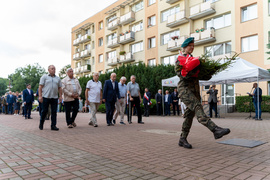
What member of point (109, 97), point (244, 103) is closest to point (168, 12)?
point (244, 103)

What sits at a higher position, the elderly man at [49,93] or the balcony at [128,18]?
the balcony at [128,18]

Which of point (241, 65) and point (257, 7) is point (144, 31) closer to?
point (257, 7)

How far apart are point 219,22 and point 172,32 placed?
240 inches

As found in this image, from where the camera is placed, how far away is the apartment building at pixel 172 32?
2061 centimetres

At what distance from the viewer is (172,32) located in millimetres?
27828

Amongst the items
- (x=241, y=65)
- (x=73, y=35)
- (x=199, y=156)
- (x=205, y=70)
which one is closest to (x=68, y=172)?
(x=199, y=156)

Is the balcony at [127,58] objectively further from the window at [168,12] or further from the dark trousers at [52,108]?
the dark trousers at [52,108]

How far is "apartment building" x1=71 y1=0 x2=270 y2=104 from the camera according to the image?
67.6ft

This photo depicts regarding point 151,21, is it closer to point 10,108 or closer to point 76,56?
point 10,108

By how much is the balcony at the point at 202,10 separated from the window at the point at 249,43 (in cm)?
450

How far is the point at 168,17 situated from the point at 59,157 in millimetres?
25862

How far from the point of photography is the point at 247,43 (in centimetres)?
2105

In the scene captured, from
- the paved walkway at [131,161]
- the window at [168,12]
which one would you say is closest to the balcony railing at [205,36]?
the window at [168,12]

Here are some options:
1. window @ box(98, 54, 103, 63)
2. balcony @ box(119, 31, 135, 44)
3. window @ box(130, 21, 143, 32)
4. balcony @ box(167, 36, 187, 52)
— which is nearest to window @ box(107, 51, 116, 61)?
window @ box(98, 54, 103, 63)
